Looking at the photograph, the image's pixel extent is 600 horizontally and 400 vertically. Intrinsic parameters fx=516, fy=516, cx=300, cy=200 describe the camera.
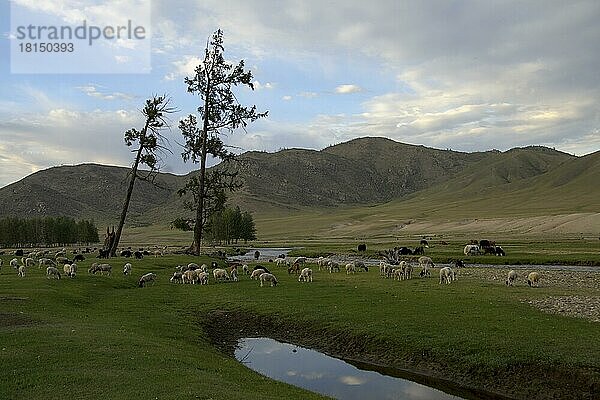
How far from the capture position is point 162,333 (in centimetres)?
2012

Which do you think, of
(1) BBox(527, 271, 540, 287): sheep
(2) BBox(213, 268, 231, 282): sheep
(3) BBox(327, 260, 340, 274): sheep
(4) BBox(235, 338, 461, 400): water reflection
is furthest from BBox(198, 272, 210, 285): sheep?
(1) BBox(527, 271, 540, 287): sheep

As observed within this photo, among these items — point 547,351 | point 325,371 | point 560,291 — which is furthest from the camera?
point 560,291

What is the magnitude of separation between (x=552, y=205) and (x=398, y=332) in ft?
570

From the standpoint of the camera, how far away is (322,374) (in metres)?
18.2

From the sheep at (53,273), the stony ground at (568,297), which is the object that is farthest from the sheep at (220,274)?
the stony ground at (568,297)

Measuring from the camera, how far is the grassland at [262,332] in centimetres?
1339

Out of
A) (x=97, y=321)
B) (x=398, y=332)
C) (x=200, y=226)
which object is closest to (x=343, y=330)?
(x=398, y=332)

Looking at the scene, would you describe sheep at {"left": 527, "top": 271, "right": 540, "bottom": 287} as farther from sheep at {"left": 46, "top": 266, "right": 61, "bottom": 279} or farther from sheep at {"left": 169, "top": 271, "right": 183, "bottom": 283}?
sheep at {"left": 46, "top": 266, "right": 61, "bottom": 279}

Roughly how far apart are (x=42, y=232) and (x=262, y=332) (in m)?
127

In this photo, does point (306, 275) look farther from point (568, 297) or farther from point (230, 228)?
point (230, 228)

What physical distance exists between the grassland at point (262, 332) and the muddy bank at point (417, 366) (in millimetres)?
43

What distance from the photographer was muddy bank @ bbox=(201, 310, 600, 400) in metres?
15.2

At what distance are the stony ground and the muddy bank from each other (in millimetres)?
6315

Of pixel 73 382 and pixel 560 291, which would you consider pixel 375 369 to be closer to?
pixel 73 382
